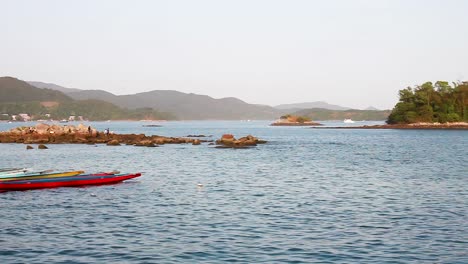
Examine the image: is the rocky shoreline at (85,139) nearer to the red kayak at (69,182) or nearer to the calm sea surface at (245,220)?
the calm sea surface at (245,220)

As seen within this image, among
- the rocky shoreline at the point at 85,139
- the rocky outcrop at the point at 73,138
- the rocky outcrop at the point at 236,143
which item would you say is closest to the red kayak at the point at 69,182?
the rocky outcrop at the point at 236,143

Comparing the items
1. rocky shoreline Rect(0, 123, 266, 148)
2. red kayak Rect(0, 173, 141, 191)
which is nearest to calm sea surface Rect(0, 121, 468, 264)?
red kayak Rect(0, 173, 141, 191)

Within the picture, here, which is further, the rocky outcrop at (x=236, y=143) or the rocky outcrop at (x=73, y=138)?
the rocky outcrop at (x=73, y=138)

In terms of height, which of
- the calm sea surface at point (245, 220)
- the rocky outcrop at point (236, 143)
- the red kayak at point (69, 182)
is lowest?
the calm sea surface at point (245, 220)

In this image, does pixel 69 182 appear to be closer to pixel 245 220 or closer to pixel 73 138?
pixel 245 220

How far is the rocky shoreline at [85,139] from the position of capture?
109 meters

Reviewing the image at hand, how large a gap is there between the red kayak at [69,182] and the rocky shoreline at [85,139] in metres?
58.0

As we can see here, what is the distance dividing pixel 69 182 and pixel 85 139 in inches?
2963

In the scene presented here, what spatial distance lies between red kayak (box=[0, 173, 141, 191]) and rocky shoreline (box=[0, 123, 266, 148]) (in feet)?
190

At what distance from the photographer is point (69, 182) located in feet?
141

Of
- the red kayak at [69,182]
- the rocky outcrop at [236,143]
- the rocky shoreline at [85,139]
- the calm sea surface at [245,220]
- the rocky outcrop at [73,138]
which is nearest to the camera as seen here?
the calm sea surface at [245,220]

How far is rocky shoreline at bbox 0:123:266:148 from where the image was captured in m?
109

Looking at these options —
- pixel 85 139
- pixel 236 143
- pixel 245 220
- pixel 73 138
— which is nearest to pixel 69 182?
pixel 245 220

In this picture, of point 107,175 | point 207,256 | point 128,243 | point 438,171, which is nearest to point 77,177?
point 107,175
